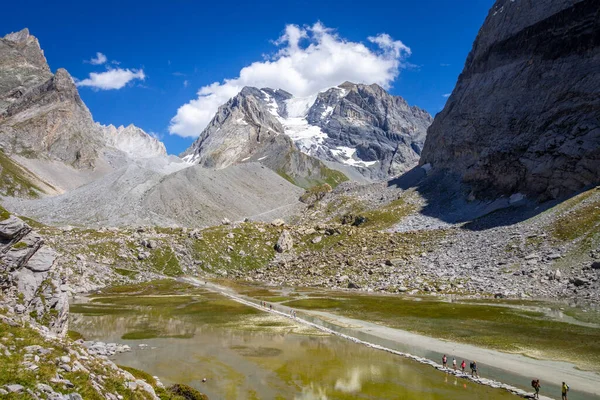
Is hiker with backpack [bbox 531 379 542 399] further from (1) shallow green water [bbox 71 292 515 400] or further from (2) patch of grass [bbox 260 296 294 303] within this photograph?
(2) patch of grass [bbox 260 296 294 303]

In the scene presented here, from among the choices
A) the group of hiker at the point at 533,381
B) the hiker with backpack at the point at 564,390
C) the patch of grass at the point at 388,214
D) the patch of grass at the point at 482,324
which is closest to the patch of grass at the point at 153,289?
the patch of grass at the point at 482,324

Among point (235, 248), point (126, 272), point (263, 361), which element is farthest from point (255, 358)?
point (235, 248)

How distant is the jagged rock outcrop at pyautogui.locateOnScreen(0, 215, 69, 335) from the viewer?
34062 mm

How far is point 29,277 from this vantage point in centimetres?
3706

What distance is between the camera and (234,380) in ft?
119

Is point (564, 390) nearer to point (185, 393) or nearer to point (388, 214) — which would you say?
point (185, 393)

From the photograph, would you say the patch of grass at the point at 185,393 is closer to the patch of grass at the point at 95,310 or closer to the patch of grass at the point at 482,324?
the patch of grass at the point at 482,324

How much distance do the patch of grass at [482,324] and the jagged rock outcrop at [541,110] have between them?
8956cm

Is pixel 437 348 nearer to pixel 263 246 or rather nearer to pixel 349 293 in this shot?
pixel 349 293

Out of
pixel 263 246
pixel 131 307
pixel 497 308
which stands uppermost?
pixel 263 246

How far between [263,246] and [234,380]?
120 meters

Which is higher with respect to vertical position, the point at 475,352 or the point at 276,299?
the point at 276,299

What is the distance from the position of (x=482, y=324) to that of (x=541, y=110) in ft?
454

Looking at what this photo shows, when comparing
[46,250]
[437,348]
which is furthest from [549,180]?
[46,250]
